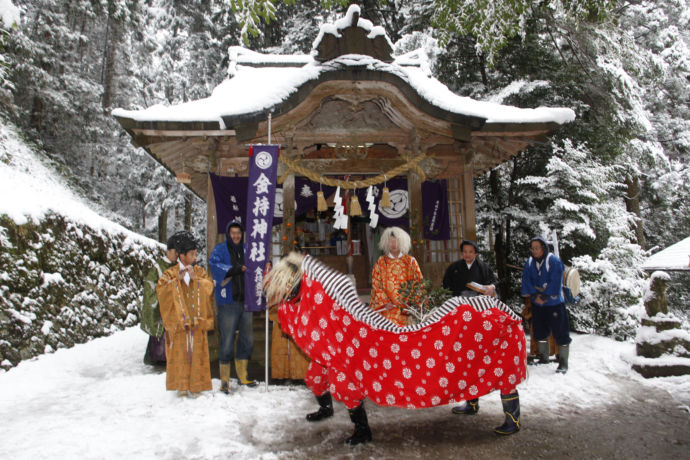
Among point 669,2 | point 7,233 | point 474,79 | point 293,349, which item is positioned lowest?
point 293,349

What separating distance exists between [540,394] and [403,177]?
14.6ft

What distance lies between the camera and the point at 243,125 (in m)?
6.33

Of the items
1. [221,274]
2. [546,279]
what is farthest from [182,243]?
[546,279]

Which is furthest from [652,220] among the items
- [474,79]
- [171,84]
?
[171,84]

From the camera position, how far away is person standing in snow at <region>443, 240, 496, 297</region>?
224 inches

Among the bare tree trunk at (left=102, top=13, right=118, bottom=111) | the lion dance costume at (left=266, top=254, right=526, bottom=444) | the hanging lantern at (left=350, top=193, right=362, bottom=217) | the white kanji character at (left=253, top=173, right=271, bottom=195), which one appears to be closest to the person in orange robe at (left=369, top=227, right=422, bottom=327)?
the lion dance costume at (left=266, top=254, right=526, bottom=444)

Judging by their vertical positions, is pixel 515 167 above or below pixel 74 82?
below

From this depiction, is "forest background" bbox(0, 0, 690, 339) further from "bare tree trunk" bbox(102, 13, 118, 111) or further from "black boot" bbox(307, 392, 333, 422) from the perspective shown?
"black boot" bbox(307, 392, 333, 422)

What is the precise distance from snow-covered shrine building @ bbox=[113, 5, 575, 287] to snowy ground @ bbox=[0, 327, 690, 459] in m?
3.03

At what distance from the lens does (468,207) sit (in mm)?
8141

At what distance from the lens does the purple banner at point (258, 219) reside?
17.8 ft

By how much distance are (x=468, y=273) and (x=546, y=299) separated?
135 cm

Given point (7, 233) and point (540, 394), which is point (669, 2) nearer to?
point (540, 394)

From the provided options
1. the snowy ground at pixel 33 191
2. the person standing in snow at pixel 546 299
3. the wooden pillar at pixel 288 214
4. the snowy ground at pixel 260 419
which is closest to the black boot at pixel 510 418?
the snowy ground at pixel 260 419
